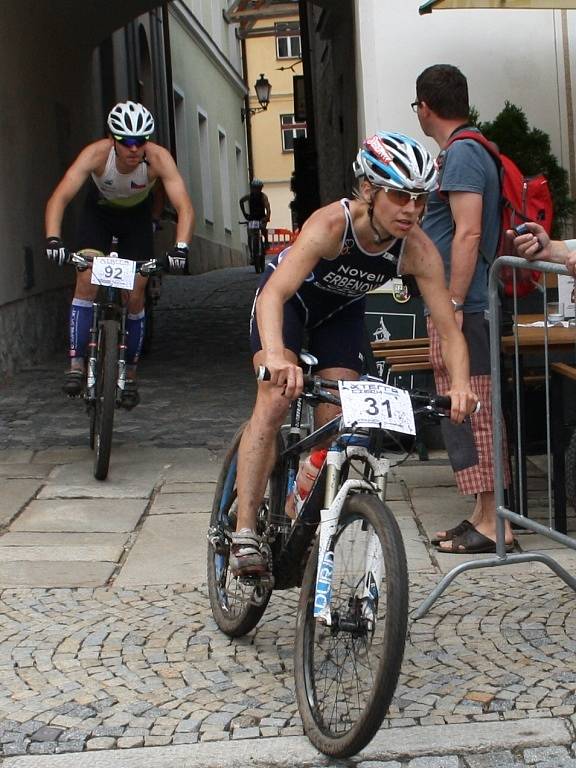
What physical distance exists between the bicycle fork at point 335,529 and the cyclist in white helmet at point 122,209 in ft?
12.0

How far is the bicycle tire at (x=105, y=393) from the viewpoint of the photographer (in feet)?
22.6

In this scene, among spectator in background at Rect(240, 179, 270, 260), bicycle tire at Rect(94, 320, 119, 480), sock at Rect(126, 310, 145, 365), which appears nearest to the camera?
bicycle tire at Rect(94, 320, 119, 480)

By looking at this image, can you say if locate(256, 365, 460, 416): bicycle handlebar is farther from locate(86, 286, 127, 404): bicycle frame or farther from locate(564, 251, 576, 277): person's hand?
locate(86, 286, 127, 404): bicycle frame

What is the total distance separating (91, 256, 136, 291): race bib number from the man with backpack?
1.97 m

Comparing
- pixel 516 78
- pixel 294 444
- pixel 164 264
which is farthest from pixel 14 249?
pixel 294 444

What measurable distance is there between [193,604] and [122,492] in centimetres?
192

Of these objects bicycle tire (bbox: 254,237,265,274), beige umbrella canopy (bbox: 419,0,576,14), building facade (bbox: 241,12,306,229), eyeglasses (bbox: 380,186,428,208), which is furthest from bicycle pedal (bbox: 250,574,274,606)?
building facade (bbox: 241,12,306,229)

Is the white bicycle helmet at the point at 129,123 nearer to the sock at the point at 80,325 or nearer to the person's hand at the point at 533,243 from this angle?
the sock at the point at 80,325

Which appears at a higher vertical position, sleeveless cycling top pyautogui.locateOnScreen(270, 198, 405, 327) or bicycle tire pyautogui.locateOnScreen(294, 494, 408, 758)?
sleeveless cycling top pyautogui.locateOnScreen(270, 198, 405, 327)

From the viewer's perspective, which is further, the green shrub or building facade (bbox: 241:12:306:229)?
building facade (bbox: 241:12:306:229)

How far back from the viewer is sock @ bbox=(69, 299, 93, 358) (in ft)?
24.0

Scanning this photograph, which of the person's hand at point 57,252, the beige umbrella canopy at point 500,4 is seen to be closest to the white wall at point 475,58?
the beige umbrella canopy at point 500,4

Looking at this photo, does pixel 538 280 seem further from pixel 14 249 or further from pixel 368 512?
pixel 14 249

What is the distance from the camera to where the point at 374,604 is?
3482 millimetres
